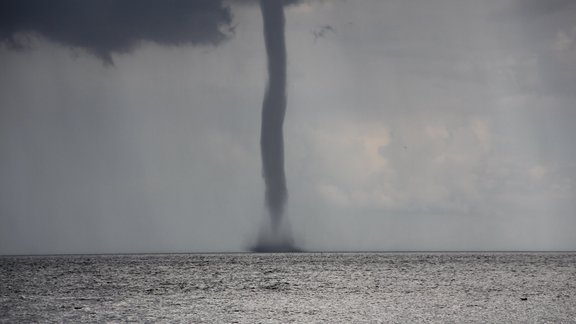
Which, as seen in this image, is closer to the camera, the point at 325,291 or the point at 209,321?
the point at 209,321

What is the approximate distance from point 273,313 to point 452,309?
28.6 feet

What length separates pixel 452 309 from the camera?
1350 inches

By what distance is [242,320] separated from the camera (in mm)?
29328

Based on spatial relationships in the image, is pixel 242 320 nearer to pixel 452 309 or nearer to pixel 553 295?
pixel 452 309

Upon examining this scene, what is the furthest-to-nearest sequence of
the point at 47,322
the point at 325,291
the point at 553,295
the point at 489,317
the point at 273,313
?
the point at 325,291
the point at 553,295
the point at 273,313
the point at 489,317
the point at 47,322

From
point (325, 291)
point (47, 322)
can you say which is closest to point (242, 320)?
point (47, 322)

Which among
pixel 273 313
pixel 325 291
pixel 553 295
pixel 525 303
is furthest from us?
pixel 325 291

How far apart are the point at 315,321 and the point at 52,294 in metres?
23.9

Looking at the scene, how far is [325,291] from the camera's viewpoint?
50438 millimetres

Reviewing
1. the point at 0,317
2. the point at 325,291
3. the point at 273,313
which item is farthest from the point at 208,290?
the point at 0,317

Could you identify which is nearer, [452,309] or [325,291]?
[452,309]

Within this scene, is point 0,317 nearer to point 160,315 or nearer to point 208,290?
point 160,315

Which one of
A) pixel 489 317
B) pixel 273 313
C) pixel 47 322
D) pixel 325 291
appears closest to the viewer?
pixel 47 322

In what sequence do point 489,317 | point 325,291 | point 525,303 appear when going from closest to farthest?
1. point 489,317
2. point 525,303
3. point 325,291
